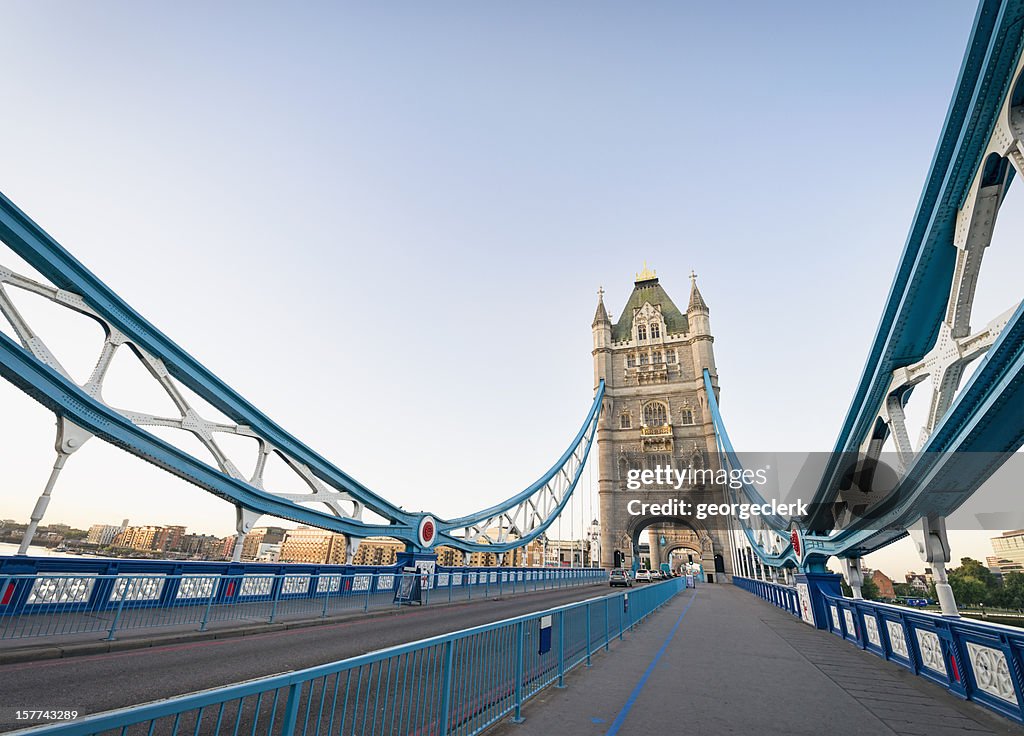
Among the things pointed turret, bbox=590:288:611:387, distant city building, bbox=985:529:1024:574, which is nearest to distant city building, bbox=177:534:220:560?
pointed turret, bbox=590:288:611:387

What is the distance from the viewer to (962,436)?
6492 mm

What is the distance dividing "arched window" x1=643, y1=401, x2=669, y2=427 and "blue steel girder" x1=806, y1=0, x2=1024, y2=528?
48989mm

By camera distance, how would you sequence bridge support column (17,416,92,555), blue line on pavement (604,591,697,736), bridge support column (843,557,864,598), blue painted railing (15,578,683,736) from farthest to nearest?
1. bridge support column (843,557,864,598)
2. bridge support column (17,416,92,555)
3. blue line on pavement (604,591,697,736)
4. blue painted railing (15,578,683,736)

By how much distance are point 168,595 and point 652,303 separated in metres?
65.3

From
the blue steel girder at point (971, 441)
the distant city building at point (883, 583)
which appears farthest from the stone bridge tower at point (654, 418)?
the distant city building at point (883, 583)

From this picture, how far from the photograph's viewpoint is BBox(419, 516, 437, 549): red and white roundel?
2330cm

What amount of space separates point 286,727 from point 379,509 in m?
20.3

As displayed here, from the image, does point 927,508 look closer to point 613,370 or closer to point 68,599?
point 68,599

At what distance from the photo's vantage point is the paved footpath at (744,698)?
16.8 feet

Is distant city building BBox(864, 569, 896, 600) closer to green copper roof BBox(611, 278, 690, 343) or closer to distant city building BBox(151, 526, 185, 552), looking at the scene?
green copper roof BBox(611, 278, 690, 343)

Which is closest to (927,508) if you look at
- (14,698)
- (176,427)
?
(14,698)

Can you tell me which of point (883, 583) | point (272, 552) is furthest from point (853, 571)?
point (883, 583)

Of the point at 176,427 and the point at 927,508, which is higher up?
the point at 176,427

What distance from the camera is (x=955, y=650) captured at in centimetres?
664
